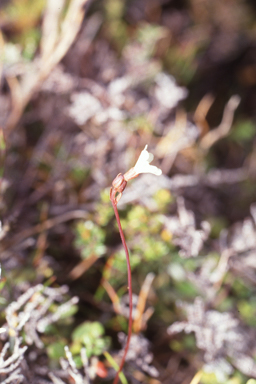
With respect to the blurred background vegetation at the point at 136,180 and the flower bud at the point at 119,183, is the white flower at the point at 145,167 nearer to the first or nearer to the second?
the flower bud at the point at 119,183

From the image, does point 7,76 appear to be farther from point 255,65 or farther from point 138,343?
point 255,65

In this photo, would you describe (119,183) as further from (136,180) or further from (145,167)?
(136,180)

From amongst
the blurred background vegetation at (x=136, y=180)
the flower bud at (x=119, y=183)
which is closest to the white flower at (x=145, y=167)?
the flower bud at (x=119, y=183)

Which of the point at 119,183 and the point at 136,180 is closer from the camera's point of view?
the point at 119,183

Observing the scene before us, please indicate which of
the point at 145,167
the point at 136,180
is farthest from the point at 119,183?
the point at 136,180

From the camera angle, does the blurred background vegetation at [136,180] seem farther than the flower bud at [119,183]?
Yes

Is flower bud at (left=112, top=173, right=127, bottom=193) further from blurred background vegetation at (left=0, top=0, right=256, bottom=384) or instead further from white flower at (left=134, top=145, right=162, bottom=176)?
blurred background vegetation at (left=0, top=0, right=256, bottom=384)

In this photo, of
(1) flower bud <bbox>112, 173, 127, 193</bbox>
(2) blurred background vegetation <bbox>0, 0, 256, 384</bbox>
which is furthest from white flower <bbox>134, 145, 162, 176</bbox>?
(2) blurred background vegetation <bbox>0, 0, 256, 384</bbox>

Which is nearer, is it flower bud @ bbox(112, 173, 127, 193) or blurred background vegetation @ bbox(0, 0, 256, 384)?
Result: flower bud @ bbox(112, 173, 127, 193)
